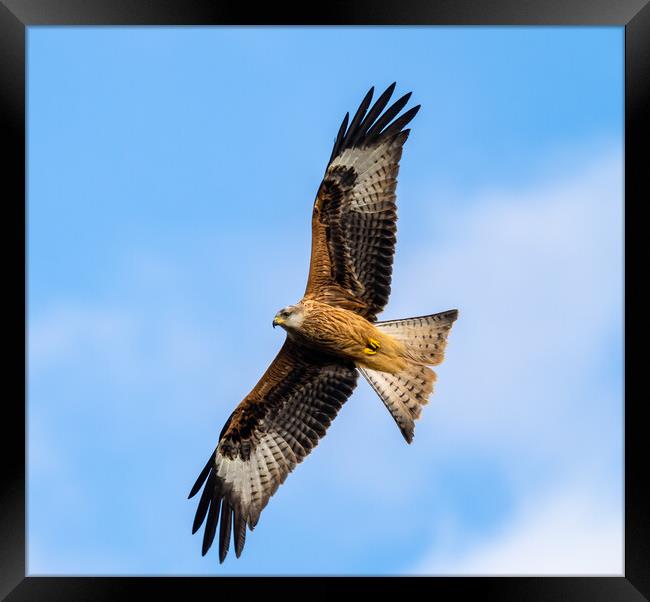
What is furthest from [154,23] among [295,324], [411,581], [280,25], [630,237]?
[411,581]

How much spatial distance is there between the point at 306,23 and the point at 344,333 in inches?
107

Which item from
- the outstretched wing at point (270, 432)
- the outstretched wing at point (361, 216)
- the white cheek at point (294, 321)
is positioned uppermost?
the outstretched wing at point (361, 216)

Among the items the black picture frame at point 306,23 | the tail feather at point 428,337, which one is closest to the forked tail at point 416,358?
the tail feather at point 428,337

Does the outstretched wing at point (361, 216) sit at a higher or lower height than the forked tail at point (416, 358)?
higher

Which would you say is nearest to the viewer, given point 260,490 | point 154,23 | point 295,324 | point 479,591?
point 479,591

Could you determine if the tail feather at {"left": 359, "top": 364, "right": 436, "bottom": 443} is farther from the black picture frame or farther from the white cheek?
the black picture frame

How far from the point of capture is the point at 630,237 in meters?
6.08

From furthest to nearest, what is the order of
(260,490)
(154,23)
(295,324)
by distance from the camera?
1. (260,490)
2. (295,324)
3. (154,23)

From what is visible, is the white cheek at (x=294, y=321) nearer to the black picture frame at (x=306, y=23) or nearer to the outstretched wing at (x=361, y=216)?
the outstretched wing at (x=361, y=216)

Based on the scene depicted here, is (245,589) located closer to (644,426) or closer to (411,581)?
(411,581)

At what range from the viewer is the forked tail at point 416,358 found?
27.4 ft

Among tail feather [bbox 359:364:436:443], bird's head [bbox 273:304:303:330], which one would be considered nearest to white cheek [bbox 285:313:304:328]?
bird's head [bbox 273:304:303:330]

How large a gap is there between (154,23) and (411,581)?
3.76 metres

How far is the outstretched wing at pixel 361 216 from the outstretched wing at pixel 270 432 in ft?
2.17
